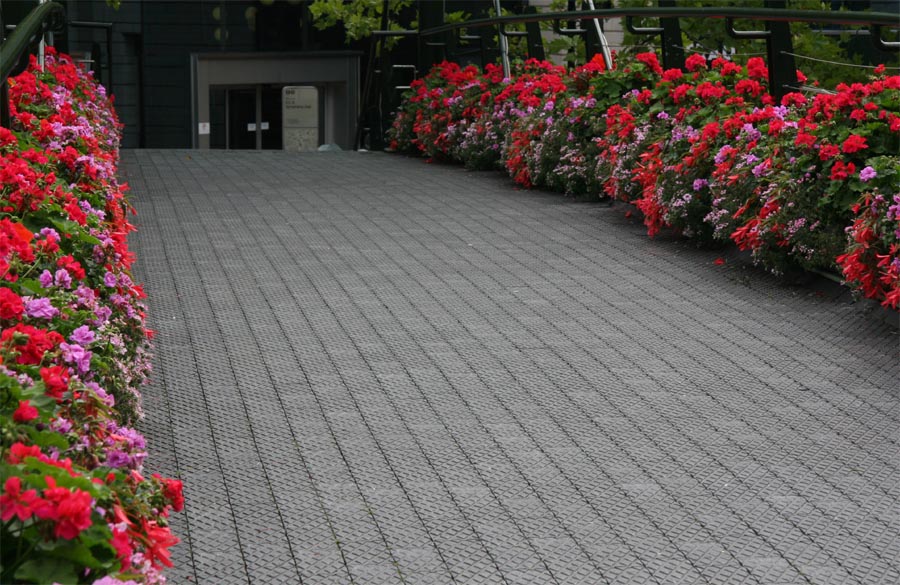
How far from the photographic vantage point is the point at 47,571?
188 cm

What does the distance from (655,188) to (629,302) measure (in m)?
1.54

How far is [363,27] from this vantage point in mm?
17125

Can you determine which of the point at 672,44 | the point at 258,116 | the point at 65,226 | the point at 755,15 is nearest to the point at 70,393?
the point at 65,226

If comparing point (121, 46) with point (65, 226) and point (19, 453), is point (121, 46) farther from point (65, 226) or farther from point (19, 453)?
point (19, 453)

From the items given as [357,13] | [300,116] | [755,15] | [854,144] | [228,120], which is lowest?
[228,120]

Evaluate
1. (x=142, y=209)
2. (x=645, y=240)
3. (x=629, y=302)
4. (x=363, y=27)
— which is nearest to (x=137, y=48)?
(x=363, y=27)

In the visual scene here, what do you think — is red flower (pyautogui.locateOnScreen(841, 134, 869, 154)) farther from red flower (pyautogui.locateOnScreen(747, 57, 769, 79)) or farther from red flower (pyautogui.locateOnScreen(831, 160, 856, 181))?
red flower (pyautogui.locateOnScreen(747, 57, 769, 79))

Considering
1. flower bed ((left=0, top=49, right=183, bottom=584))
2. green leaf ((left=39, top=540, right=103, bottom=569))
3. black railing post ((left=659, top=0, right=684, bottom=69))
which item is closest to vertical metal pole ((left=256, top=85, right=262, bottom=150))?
black railing post ((left=659, top=0, right=684, bottom=69))

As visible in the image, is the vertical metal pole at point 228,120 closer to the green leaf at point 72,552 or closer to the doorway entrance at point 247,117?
the doorway entrance at point 247,117

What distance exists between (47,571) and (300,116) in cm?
2106

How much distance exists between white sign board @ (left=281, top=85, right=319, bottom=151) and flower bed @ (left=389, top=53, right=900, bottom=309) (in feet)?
36.9

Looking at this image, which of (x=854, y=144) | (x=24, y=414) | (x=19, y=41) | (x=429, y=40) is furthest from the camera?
(x=429, y=40)

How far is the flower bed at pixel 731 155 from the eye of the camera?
5.57m

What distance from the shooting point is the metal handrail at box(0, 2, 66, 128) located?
3.64 meters
